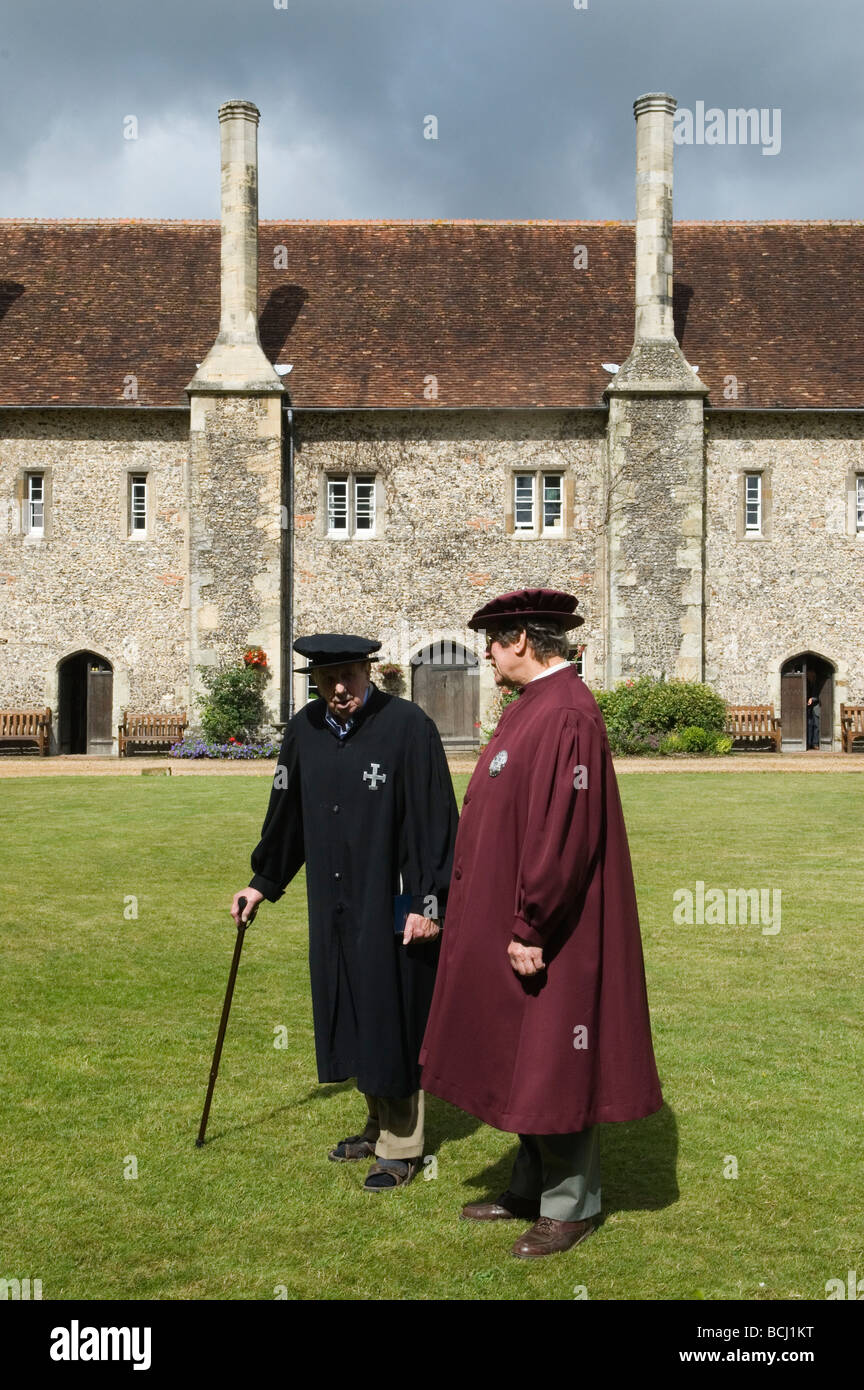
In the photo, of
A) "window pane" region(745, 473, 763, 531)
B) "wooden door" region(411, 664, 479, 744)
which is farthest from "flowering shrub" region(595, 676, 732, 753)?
"window pane" region(745, 473, 763, 531)

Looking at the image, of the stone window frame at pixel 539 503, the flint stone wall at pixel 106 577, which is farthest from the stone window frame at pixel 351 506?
the flint stone wall at pixel 106 577

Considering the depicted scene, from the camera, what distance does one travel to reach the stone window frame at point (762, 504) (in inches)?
965

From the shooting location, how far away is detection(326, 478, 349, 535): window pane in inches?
970

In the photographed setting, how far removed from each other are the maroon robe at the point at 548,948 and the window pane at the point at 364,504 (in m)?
20.9

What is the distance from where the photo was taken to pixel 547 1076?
150 inches

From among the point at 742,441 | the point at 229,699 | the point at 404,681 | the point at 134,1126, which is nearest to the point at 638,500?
the point at 742,441

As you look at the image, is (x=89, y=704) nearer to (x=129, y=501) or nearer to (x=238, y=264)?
(x=129, y=501)

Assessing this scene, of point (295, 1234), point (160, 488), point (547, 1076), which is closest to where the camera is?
point (547, 1076)

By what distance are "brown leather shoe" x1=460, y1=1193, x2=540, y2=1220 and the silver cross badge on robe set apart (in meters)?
1.48

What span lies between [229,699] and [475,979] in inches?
770

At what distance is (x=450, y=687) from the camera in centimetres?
2500

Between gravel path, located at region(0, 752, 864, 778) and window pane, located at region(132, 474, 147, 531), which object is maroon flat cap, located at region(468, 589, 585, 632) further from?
window pane, located at region(132, 474, 147, 531)

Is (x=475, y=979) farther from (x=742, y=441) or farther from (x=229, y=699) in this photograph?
(x=742, y=441)

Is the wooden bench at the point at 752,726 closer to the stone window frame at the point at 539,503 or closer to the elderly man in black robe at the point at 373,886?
the stone window frame at the point at 539,503
